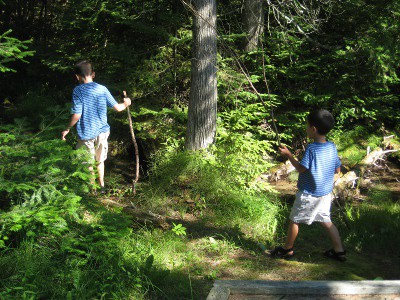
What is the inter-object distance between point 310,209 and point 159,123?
4.47 metres

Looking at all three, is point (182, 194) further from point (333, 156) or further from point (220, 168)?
point (333, 156)

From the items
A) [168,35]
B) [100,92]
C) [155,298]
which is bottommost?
[155,298]

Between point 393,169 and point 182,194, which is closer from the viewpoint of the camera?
point 182,194

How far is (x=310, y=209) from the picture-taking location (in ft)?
15.4

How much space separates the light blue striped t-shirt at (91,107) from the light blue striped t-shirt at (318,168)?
9.78ft

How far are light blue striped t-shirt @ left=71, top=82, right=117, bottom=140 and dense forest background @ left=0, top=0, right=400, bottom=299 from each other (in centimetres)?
37

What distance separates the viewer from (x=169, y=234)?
516 cm

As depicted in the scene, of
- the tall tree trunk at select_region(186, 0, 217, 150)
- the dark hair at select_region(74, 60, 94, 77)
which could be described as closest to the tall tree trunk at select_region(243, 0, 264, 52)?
the tall tree trunk at select_region(186, 0, 217, 150)

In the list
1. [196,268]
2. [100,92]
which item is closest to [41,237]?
[196,268]

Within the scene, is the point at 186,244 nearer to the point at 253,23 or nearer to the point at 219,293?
the point at 219,293

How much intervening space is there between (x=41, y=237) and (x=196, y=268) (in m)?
1.69

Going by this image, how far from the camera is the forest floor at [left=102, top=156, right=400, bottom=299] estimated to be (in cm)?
448

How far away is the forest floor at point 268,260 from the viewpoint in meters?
4.48

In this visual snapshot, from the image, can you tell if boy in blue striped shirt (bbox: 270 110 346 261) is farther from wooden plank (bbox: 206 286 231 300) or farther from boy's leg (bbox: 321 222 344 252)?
wooden plank (bbox: 206 286 231 300)
